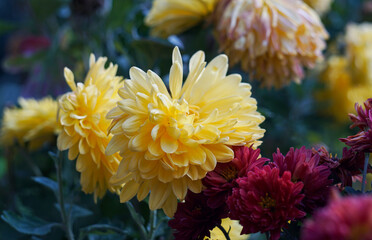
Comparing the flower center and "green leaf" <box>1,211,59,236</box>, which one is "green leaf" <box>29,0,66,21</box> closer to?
"green leaf" <box>1,211,59,236</box>

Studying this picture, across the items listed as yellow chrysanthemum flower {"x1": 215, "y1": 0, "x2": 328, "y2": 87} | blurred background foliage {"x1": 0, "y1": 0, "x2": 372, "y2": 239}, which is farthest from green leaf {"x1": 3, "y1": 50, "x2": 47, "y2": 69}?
yellow chrysanthemum flower {"x1": 215, "y1": 0, "x2": 328, "y2": 87}

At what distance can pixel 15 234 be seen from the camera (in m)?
0.69

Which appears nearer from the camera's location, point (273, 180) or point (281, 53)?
point (273, 180)

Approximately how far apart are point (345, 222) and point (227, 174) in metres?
0.18

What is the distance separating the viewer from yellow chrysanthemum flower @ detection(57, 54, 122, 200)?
0.42 metres

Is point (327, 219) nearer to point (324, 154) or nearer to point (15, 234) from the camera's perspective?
point (324, 154)

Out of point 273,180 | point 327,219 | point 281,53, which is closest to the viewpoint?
point 327,219

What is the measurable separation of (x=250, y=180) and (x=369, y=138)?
0.11m

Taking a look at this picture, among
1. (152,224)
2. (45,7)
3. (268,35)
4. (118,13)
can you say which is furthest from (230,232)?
(45,7)

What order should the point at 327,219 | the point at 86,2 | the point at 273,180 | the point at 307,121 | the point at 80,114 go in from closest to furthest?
the point at 327,219 < the point at 273,180 < the point at 80,114 < the point at 86,2 < the point at 307,121

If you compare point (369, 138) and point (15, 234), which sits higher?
point (369, 138)

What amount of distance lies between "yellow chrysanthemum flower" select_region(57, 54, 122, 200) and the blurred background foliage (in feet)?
0.37

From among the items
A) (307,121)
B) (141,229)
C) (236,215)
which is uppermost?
(236,215)

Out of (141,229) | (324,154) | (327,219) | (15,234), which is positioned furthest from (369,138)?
(15,234)
